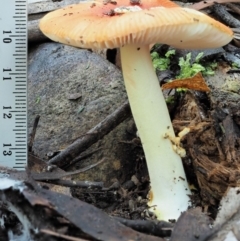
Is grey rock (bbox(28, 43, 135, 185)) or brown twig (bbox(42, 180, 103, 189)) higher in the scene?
brown twig (bbox(42, 180, 103, 189))

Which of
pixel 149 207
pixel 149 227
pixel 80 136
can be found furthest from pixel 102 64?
pixel 149 227

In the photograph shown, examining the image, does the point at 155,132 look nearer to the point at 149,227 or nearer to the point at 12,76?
the point at 149,227

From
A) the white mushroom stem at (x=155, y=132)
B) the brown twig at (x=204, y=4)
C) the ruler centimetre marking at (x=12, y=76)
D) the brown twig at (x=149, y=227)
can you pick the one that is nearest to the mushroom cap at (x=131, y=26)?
the white mushroom stem at (x=155, y=132)

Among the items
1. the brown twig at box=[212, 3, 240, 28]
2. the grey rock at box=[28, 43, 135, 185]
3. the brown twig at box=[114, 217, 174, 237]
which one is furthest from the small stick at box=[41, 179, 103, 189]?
the brown twig at box=[212, 3, 240, 28]

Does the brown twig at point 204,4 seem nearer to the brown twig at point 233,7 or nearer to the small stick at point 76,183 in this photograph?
the brown twig at point 233,7

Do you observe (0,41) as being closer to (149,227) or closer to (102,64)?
(102,64)

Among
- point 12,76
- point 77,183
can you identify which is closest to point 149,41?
point 77,183

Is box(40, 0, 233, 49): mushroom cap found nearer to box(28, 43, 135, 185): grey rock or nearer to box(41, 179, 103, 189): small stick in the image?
box(41, 179, 103, 189): small stick
